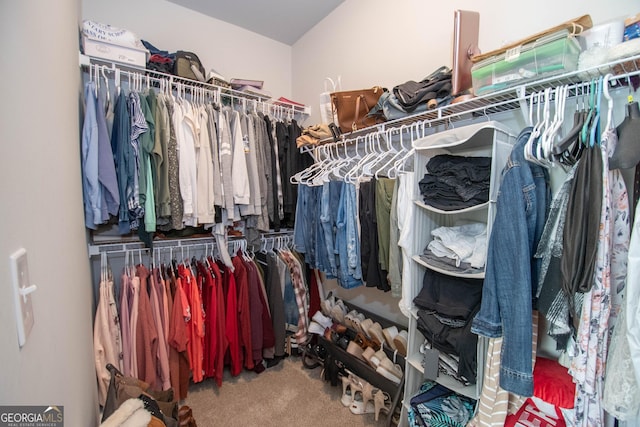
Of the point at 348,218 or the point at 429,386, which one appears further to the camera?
the point at 348,218

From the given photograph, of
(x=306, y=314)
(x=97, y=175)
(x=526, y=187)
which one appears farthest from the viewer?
(x=306, y=314)

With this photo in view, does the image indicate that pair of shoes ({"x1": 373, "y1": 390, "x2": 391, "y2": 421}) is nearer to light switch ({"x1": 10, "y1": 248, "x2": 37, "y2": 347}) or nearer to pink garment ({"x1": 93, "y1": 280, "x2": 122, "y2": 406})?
pink garment ({"x1": 93, "y1": 280, "x2": 122, "y2": 406})

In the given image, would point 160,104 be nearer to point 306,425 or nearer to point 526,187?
point 526,187

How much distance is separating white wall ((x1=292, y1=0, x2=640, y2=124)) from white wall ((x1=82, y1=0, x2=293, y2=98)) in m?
0.23

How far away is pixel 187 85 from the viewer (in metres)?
2.14

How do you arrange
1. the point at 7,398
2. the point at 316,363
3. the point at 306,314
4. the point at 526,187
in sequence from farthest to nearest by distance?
the point at 306,314, the point at 316,363, the point at 526,187, the point at 7,398

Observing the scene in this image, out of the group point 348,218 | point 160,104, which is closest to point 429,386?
point 348,218

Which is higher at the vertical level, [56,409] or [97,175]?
[97,175]

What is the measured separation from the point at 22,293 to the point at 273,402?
1887mm

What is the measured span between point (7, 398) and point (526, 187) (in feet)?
4.60

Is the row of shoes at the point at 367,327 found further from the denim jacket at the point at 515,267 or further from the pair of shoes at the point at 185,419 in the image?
the pair of shoes at the point at 185,419

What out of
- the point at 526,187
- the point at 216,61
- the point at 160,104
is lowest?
the point at 526,187

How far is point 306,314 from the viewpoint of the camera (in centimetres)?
247

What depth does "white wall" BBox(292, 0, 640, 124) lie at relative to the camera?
1281 millimetres
